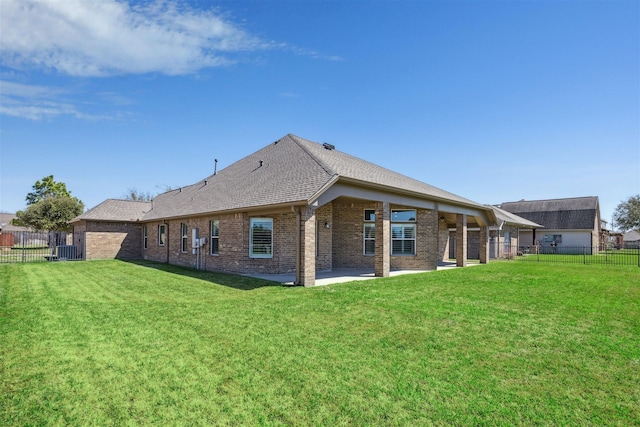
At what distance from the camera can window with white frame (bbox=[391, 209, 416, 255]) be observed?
1680cm

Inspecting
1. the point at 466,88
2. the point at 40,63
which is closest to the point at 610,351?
the point at 466,88

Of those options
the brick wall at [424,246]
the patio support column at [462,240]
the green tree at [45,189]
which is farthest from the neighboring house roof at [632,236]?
the green tree at [45,189]

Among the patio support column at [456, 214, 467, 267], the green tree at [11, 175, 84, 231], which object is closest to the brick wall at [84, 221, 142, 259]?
the green tree at [11, 175, 84, 231]

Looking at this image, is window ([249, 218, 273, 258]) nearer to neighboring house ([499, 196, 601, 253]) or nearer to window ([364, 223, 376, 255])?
window ([364, 223, 376, 255])

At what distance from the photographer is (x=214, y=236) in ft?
52.2

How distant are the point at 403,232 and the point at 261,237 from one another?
7.17 metres

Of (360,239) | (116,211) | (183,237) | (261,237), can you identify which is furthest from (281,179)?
(116,211)

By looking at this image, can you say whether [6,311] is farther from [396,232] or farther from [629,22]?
[629,22]

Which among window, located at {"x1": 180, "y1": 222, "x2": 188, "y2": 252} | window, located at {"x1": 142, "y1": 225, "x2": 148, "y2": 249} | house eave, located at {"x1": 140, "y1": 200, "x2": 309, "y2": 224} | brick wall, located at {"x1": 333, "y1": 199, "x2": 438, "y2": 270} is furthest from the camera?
window, located at {"x1": 142, "y1": 225, "x2": 148, "y2": 249}

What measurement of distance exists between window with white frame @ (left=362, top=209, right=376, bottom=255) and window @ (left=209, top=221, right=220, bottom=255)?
698 cm

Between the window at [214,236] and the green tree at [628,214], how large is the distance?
70611mm

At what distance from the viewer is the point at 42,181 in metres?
48.7

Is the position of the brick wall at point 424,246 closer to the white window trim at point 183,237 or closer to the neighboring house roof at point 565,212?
the white window trim at point 183,237

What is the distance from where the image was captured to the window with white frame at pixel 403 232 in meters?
16.8
